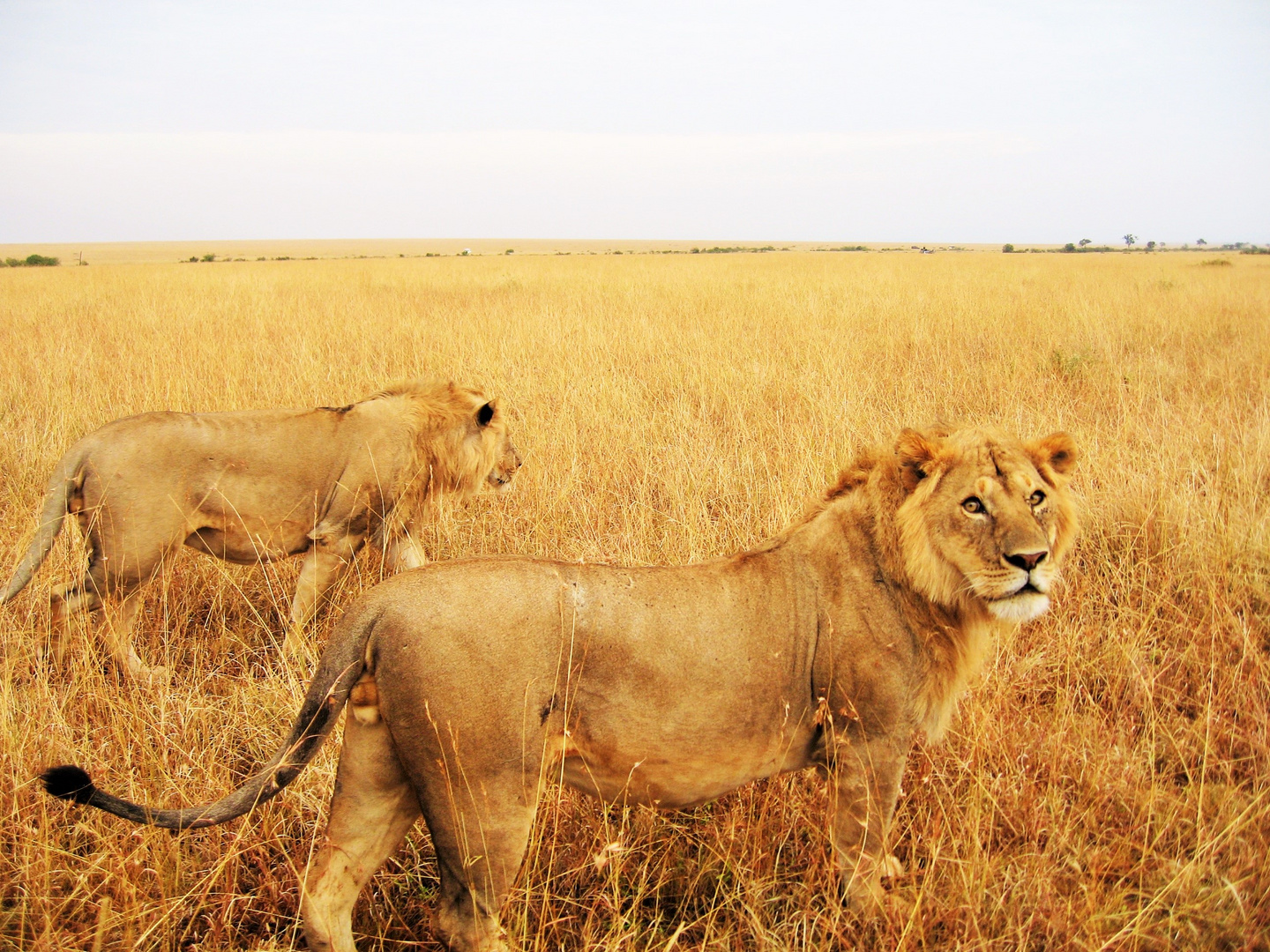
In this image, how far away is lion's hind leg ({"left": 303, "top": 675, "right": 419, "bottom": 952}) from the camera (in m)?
1.95

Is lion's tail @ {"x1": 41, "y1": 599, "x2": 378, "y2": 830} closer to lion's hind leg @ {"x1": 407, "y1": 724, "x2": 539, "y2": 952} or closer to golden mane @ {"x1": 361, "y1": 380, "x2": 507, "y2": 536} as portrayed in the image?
lion's hind leg @ {"x1": 407, "y1": 724, "x2": 539, "y2": 952}

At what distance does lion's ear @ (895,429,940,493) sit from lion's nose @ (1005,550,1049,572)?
341 millimetres

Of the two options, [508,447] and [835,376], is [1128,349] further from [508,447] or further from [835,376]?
[508,447]

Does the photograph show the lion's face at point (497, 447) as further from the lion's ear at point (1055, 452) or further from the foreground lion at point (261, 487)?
the lion's ear at point (1055, 452)

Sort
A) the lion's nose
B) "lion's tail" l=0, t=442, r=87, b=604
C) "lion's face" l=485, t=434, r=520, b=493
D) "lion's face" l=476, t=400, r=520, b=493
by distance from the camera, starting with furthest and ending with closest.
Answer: "lion's face" l=485, t=434, r=520, b=493 → "lion's face" l=476, t=400, r=520, b=493 → "lion's tail" l=0, t=442, r=87, b=604 → the lion's nose

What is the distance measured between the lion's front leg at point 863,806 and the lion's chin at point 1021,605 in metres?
0.45

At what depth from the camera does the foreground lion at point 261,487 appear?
3592 millimetres

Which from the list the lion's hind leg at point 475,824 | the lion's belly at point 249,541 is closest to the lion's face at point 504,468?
the lion's belly at point 249,541

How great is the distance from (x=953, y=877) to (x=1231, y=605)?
2.44 metres

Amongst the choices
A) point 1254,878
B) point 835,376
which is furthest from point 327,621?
point 835,376

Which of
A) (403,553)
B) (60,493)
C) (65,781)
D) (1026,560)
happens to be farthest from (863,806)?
(60,493)

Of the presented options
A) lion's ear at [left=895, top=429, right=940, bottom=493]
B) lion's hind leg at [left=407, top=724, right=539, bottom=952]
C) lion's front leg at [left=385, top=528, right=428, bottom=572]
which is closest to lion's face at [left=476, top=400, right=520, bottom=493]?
lion's front leg at [left=385, top=528, right=428, bottom=572]

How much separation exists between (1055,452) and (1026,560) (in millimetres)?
531

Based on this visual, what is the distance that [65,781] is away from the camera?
67.7 inches
